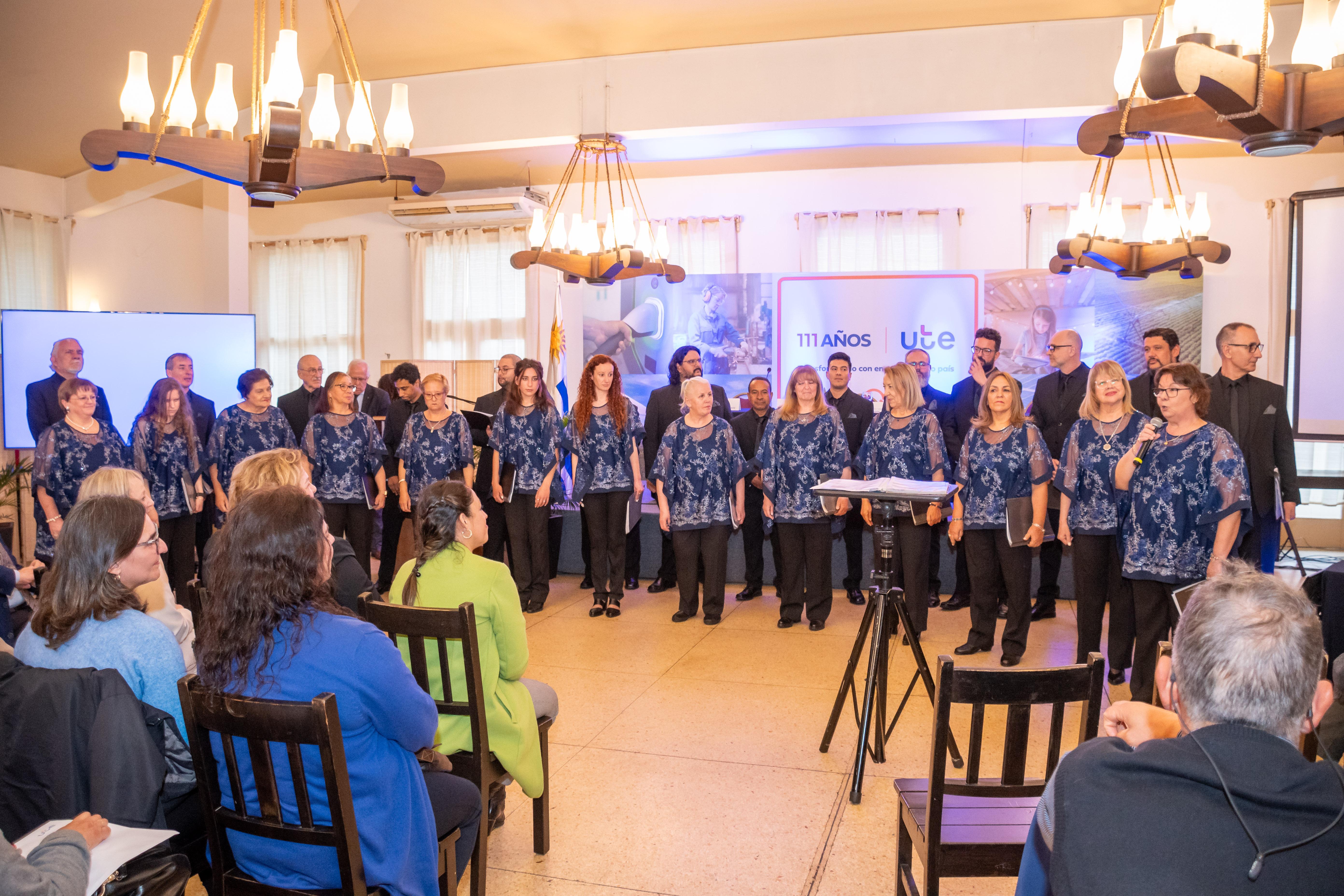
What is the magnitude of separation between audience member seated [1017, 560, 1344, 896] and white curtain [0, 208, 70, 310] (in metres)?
9.13

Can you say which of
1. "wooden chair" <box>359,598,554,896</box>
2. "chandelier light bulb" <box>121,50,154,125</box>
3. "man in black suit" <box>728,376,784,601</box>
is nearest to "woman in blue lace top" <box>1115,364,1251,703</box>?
"man in black suit" <box>728,376,784,601</box>

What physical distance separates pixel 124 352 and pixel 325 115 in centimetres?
573

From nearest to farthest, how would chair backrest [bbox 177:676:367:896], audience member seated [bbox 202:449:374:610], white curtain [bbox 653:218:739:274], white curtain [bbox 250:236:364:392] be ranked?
chair backrest [bbox 177:676:367:896]
audience member seated [bbox 202:449:374:610]
white curtain [bbox 653:218:739:274]
white curtain [bbox 250:236:364:392]

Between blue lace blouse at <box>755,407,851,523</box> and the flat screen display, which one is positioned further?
the flat screen display

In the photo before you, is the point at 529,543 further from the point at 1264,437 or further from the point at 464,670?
the point at 1264,437

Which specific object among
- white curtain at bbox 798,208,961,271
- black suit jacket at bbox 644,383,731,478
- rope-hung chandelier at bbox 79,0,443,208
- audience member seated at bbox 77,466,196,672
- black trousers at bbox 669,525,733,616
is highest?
white curtain at bbox 798,208,961,271

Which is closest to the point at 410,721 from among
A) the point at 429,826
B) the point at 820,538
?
the point at 429,826

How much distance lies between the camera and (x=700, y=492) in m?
5.57

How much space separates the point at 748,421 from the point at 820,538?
3.59 ft

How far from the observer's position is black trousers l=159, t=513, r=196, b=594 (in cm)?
544

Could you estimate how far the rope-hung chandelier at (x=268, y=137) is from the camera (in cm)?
312

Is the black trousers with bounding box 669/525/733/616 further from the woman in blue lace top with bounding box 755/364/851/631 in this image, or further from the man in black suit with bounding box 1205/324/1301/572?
the man in black suit with bounding box 1205/324/1301/572

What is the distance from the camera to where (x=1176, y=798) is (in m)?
1.09

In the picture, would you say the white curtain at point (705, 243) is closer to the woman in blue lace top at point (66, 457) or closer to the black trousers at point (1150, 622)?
the woman in blue lace top at point (66, 457)
